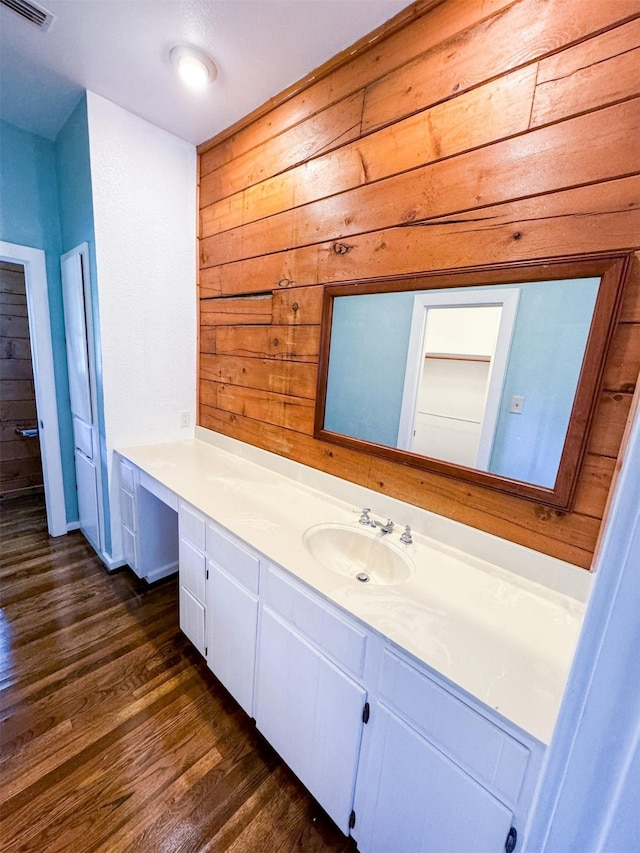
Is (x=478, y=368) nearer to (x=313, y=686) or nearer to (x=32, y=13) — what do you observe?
(x=313, y=686)

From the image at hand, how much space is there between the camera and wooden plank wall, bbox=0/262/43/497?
2.89m

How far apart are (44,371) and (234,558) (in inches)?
81.3

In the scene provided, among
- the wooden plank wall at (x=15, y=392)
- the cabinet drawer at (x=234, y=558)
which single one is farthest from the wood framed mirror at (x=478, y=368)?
the wooden plank wall at (x=15, y=392)

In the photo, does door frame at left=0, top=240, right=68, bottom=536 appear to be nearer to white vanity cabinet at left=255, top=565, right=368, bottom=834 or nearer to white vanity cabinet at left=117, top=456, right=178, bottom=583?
white vanity cabinet at left=117, top=456, right=178, bottom=583

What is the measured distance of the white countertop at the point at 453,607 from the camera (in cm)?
72

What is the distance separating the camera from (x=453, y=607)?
0.94 m

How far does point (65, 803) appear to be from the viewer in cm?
110

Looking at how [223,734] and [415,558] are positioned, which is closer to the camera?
[415,558]

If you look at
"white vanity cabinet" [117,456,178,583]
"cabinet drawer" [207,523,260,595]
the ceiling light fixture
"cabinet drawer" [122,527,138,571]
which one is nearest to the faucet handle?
"cabinet drawer" [207,523,260,595]

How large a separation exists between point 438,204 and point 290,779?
2.09 metres

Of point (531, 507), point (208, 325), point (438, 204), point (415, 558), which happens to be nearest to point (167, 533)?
point (208, 325)

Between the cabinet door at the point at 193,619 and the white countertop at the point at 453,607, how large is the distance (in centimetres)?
49

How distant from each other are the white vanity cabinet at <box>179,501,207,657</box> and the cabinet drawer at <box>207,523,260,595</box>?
0.22 ft

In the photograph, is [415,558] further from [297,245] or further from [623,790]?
[297,245]
